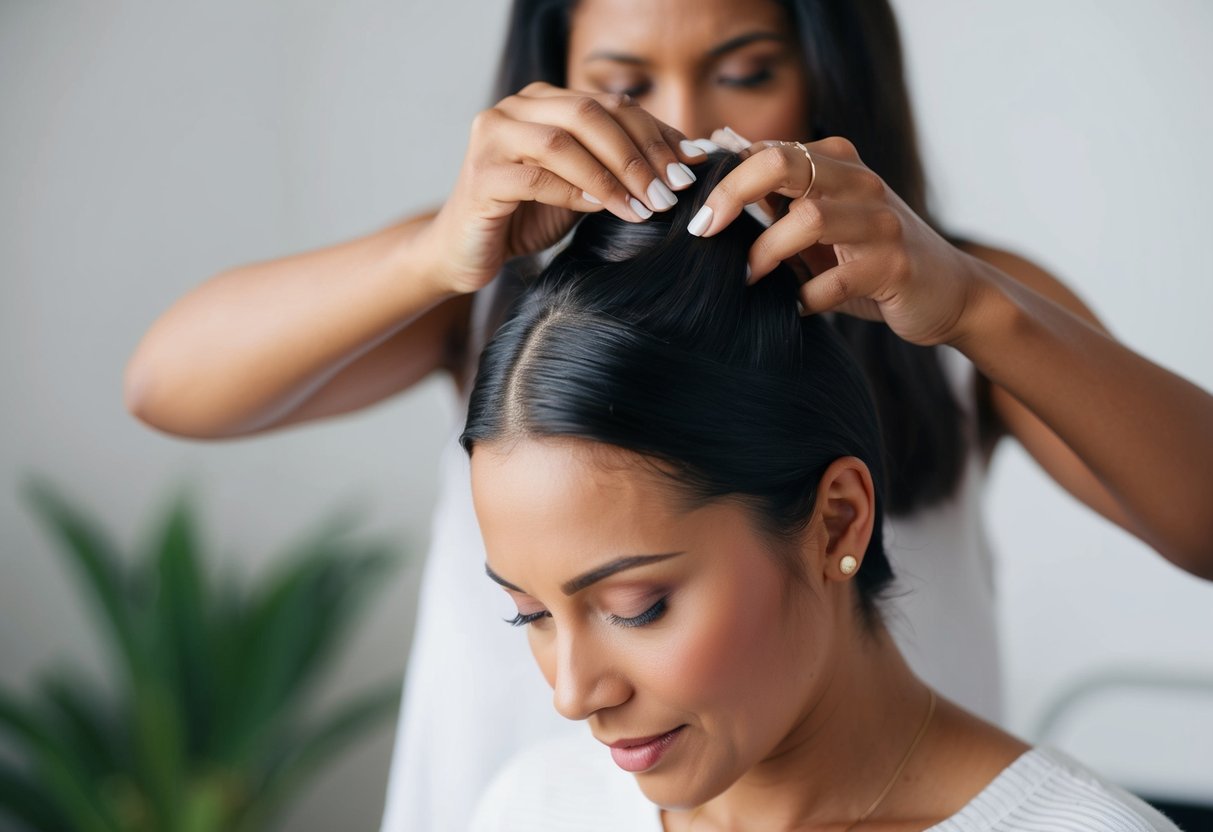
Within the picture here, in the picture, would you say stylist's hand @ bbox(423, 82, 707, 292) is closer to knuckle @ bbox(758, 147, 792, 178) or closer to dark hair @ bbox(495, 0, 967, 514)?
knuckle @ bbox(758, 147, 792, 178)

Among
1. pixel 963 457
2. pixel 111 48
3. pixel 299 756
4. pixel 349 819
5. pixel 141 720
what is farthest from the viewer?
pixel 349 819

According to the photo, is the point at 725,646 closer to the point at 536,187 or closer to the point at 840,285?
→ the point at 840,285

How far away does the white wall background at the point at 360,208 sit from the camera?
8.63 feet

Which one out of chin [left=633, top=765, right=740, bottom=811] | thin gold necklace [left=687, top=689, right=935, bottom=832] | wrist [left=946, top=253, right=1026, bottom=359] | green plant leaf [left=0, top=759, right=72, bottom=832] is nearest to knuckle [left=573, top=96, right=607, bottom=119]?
wrist [left=946, top=253, right=1026, bottom=359]

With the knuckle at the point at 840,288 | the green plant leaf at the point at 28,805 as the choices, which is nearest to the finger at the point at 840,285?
the knuckle at the point at 840,288

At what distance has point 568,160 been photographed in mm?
1017

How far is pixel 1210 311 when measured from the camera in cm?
260

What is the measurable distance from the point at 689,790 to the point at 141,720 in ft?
5.19

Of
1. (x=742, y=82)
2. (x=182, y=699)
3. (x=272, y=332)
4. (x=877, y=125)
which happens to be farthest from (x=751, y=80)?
(x=182, y=699)

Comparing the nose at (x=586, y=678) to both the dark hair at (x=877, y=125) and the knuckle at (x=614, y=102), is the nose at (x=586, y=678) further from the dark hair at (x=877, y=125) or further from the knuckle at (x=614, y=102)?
the dark hair at (x=877, y=125)

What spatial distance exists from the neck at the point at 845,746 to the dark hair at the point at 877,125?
346mm

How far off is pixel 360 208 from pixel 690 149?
231 cm

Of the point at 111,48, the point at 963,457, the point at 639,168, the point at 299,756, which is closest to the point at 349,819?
the point at 299,756

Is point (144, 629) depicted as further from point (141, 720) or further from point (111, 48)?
point (111, 48)
